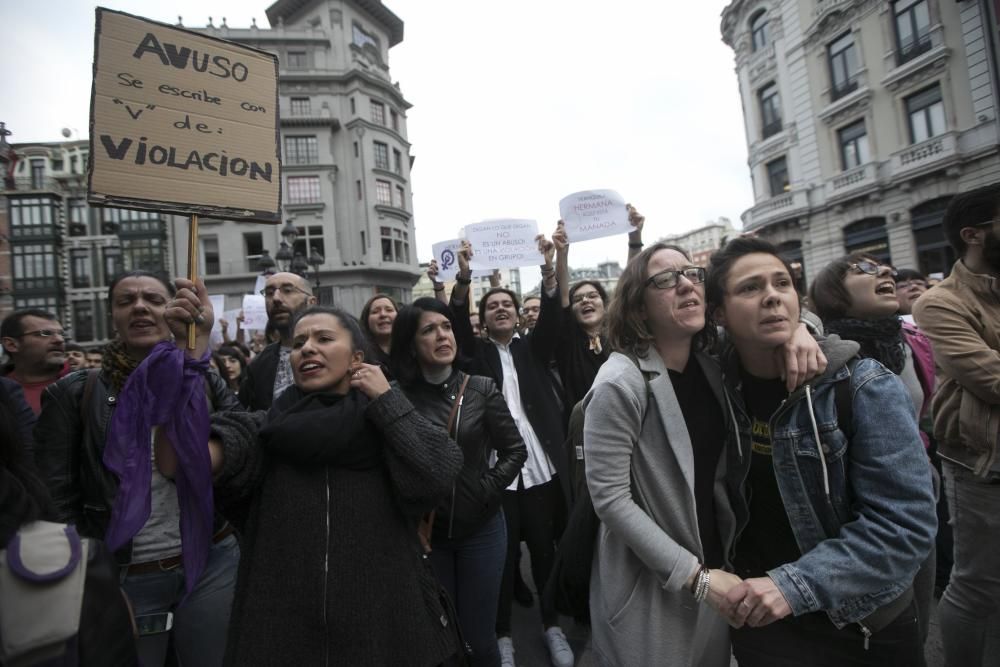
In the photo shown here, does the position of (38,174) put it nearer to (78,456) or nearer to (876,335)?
(78,456)

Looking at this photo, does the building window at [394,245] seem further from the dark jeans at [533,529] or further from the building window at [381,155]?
the dark jeans at [533,529]

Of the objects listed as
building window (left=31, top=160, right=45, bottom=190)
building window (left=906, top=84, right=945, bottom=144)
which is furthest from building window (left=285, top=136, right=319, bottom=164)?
building window (left=906, top=84, right=945, bottom=144)

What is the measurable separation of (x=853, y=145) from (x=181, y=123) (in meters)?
25.1

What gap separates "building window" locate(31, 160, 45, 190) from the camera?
33.6m

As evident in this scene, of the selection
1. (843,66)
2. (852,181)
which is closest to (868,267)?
(852,181)

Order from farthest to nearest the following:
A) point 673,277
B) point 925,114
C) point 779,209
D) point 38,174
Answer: point 38,174
point 779,209
point 925,114
point 673,277

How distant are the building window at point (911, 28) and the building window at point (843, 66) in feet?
4.89

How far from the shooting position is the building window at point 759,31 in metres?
23.0

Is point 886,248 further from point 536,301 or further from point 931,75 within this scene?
point 536,301

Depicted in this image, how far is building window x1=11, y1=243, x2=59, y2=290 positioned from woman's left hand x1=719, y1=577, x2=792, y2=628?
43.8 m

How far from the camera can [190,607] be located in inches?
77.9

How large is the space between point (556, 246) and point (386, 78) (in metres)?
36.7

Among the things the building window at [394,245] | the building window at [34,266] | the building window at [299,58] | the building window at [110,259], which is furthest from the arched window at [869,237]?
the building window at [34,266]

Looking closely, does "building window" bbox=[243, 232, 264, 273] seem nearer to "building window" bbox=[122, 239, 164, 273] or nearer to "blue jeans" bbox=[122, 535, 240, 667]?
"building window" bbox=[122, 239, 164, 273]
